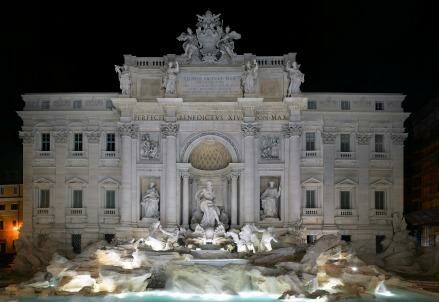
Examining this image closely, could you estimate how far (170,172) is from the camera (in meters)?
38.9

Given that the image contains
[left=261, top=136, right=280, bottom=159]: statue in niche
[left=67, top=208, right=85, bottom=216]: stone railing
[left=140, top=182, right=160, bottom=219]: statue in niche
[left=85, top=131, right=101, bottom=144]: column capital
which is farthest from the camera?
[left=85, top=131, right=101, bottom=144]: column capital

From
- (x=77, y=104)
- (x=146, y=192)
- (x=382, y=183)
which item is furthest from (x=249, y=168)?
(x=77, y=104)

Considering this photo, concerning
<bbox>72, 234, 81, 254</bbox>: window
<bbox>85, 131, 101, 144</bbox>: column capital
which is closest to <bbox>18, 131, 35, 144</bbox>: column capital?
<bbox>85, 131, 101, 144</bbox>: column capital

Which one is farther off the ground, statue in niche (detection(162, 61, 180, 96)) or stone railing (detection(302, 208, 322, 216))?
statue in niche (detection(162, 61, 180, 96))

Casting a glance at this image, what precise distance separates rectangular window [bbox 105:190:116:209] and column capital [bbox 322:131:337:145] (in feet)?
48.7

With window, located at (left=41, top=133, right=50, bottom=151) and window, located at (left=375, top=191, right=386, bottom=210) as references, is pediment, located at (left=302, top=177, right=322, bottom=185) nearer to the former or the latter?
window, located at (left=375, top=191, right=386, bottom=210)

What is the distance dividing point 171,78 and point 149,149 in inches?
194

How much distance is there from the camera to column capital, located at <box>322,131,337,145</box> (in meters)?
40.8

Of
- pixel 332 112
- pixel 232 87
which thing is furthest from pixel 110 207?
pixel 332 112

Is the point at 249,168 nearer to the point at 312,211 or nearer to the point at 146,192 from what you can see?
the point at 312,211

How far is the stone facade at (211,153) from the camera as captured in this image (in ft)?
128

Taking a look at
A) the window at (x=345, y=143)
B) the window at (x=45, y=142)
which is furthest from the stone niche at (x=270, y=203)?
the window at (x=45, y=142)

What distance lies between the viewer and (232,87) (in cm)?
3947

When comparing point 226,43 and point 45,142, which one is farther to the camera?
point 45,142
